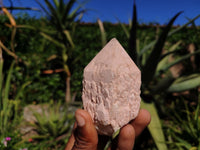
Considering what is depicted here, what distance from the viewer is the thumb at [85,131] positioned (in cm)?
65

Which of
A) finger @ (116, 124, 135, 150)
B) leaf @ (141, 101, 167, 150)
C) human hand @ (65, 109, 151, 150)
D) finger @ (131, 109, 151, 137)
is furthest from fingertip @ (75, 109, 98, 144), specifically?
leaf @ (141, 101, 167, 150)

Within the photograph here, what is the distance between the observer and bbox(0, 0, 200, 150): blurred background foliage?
1.74m

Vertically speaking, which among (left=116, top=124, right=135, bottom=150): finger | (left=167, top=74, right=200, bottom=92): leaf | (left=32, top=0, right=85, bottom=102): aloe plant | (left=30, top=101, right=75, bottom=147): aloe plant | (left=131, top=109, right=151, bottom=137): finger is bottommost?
(left=30, top=101, right=75, bottom=147): aloe plant

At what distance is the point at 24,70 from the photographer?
252 centimetres

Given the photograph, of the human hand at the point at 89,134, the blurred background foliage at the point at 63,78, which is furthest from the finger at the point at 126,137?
the blurred background foliage at the point at 63,78

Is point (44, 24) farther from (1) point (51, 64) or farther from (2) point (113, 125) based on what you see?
(2) point (113, 125)

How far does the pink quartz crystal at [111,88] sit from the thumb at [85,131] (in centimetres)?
4

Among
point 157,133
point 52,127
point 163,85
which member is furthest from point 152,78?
point 52,127

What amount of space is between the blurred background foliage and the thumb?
3.07 ft

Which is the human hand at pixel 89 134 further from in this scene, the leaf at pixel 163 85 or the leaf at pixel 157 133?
the leaf at pixel 163 85

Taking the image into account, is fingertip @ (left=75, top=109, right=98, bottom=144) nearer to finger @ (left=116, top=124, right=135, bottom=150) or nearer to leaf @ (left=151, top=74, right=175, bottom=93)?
finger @ (left=116, top=124, right=135, bottom=150)

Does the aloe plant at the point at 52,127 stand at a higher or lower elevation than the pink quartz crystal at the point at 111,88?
lower

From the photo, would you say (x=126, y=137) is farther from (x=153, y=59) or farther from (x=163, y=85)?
(x=163, y=85)

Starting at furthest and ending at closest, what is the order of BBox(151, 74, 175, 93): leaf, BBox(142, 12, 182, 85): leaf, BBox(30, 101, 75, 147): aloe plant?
BBox(30, 101, 75, 147): aloe plant → BBox(151, 74, 175, 93): leaf → BBox(142, 12, 182, 85): leaf
